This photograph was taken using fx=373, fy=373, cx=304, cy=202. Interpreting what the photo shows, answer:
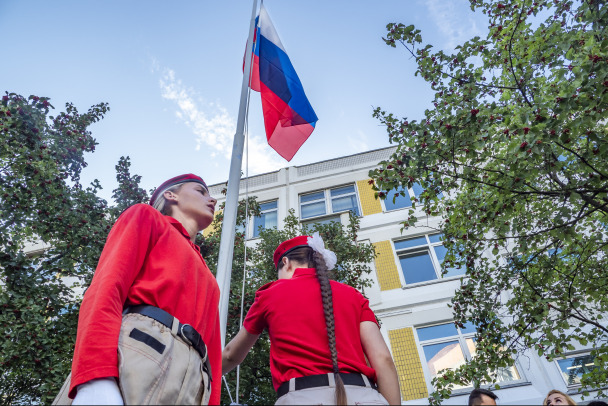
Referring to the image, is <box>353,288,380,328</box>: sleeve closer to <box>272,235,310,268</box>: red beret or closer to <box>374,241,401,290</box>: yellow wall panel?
<box>272,235,310,268</box>: red beret

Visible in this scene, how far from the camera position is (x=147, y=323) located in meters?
1.31

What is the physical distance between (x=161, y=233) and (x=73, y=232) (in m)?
5.90

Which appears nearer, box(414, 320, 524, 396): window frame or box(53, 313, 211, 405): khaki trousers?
box(53, 313, 211, 405): khaki trousers

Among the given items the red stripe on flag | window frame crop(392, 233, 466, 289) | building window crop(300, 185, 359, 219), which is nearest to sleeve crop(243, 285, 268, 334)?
the red stripe on flag

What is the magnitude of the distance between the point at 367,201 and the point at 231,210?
12.8m

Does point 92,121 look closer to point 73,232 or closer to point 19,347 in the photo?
point 73,232

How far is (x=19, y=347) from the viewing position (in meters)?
Answer: 5.34

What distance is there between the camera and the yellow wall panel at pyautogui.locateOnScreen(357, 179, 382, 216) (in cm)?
1488

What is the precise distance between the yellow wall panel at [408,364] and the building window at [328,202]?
5.56 meters

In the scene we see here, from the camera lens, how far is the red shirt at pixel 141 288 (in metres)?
1.15

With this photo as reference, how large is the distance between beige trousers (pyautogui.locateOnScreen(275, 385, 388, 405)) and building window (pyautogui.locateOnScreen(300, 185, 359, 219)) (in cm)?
1376

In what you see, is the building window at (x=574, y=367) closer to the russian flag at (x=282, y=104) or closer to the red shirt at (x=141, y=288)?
the russian flag at (x=282, y=104)

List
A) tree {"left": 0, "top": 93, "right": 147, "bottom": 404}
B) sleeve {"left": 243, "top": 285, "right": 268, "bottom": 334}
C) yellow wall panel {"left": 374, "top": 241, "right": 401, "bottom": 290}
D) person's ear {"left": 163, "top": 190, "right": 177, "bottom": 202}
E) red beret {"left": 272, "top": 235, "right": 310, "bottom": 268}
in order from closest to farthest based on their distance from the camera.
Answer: sleeve {"left": 243, "top": 285, "right": 268, "bottom": 334} → person's ear {"left": 163, "top": 190, "right": 177, "bottom": 202} → red beret {"left": 272, "top": 235, "right": 310, "bottom": 268} → tree {"left": 0, "top": 93, "right": 147, "bottom": 404} → yellow wall panel {"left": 374, "top": 241, "right": 401, "bottom": 290}

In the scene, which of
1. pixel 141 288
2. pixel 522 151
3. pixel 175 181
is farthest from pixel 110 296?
pixel 522 151
